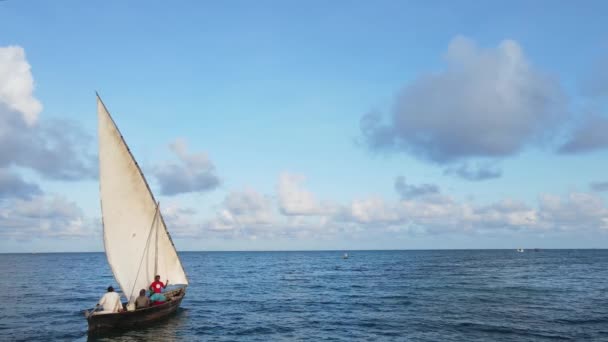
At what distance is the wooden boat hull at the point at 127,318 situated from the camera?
28250 millimetres

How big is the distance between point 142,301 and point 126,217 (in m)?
6.06

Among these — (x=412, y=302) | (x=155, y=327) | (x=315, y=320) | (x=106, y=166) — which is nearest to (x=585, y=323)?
(x=412, y=302)

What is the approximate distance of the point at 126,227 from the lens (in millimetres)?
30703

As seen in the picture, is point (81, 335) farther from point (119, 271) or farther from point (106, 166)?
point (106, 166)

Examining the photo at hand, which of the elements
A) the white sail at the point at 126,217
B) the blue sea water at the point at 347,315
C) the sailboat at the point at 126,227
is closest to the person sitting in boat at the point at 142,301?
the sailboat at the point at 126,227


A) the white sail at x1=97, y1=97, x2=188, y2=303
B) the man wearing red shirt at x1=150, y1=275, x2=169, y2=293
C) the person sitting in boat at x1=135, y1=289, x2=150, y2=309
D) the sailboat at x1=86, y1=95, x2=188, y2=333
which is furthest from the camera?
the man wearing red shirt at x1=150, y1=275, x2=169, y2=293

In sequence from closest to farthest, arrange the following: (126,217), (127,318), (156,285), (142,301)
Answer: (127,318) < (126,217) < (142,301) < (156,285)

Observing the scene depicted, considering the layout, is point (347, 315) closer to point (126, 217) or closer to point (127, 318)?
point (127, 318)

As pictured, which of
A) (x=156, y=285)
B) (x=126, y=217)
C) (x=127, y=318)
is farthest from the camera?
(x=156, y=285)

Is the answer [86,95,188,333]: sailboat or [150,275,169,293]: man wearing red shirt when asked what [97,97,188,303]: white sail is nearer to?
[86,95,188,333]: sailboat

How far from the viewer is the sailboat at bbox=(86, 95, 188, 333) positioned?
2964 centimetres

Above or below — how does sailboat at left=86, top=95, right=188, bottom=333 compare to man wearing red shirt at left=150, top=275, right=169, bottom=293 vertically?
above

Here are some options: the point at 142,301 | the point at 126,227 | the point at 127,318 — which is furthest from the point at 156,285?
the point at 126,227

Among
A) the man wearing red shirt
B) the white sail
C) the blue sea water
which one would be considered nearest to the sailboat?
the white sail
